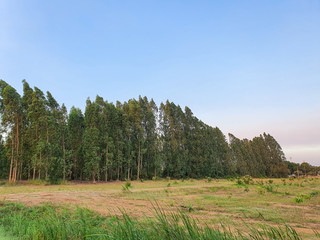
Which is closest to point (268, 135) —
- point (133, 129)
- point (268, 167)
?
point (268, 167)

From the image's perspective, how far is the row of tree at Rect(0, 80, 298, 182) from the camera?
2952 centimetres

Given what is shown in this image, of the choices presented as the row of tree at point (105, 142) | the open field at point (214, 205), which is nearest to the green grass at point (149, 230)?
the open field at point (214, 205)

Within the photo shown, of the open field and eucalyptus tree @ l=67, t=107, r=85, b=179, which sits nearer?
the open field

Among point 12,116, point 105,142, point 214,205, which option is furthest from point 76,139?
point 214,205

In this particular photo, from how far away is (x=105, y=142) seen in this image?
34.8 meters

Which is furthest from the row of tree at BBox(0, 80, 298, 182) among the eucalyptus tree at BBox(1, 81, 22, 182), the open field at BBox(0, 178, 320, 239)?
the open field at BBox(0, 178, 320, 239)

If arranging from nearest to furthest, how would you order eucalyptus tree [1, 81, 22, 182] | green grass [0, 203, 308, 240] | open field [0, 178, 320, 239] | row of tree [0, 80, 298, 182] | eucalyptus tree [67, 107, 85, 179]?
green grass [0, 203, 308, 240] → open field [0, 178, 320, 239] → eucalyptus tree [1, 81, 22, 182] → row of tree [0, 80, 298, 182] → eucalyptus tree [67, 107, 85, 179]

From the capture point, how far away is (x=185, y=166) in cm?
4728

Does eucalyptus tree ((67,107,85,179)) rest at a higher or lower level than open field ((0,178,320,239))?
higher

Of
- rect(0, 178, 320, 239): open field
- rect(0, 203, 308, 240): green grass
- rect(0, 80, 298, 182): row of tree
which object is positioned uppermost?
rect(0, 80, 298, 182): row of tree

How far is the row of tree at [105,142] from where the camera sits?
2952 cm

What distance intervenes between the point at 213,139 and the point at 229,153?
7.65 meters

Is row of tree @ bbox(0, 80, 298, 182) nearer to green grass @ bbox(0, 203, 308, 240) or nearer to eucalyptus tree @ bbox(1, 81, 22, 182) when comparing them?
eucalyptus tree @ bbox(1, 81, 22, 182)

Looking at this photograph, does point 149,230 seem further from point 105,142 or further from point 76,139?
point 76,139
